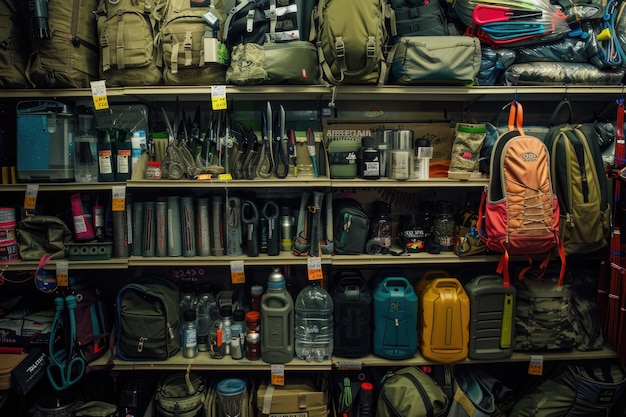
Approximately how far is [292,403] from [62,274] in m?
1.67

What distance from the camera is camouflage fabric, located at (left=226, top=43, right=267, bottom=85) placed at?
2451 millimetres

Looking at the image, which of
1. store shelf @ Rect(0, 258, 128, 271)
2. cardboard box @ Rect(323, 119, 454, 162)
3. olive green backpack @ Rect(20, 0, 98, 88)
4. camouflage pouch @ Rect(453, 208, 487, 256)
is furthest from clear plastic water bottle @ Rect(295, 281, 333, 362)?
olive green backpack @ Rect(20, 0, 98, 88)

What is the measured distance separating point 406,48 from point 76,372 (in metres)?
2.88

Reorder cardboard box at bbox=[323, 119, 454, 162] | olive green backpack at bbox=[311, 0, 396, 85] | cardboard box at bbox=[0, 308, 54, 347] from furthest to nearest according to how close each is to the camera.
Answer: cardboard box at bbox=[323, 119, 454, 162] < cardboard box at bbox=[0, 308, 54, 347] < olive green backpack at bbox=[311, 0, 396, 85]

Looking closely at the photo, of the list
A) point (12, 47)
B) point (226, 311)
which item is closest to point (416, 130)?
point (226, 311)

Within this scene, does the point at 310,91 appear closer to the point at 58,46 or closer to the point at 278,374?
the point at 58,46

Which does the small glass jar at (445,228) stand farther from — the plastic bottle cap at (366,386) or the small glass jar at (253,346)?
the small glass jar at (253,346)

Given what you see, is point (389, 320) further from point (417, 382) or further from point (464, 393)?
point (464, 393)

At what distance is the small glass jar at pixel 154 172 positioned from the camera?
102 inches

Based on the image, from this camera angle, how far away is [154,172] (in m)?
2.58

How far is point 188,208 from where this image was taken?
2652 millimetres

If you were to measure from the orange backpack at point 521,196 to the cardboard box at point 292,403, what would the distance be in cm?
150

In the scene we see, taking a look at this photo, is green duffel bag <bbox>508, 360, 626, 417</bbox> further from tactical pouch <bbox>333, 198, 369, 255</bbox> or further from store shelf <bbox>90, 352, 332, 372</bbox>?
tactical pouch <bbox>333, 198, 369, 255</bbox>

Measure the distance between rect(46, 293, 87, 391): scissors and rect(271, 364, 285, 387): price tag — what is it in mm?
1190
